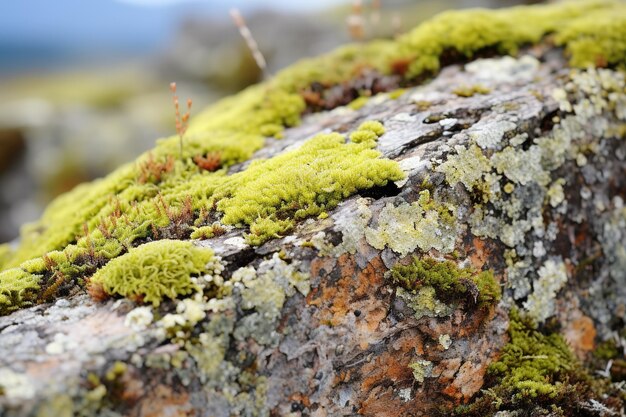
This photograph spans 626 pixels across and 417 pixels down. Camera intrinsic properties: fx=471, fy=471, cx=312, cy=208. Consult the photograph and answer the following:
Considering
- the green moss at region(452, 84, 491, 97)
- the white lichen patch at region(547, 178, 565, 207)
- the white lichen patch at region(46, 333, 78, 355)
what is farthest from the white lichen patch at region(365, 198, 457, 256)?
the white lichen patch at region(46, 333, 78, 355)

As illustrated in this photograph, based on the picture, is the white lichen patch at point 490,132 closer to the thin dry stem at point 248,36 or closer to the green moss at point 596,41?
the green moss at point 596,41

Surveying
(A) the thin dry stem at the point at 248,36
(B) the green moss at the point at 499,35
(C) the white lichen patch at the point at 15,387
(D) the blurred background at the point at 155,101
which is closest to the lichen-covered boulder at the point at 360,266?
(C) the white lichen patch at the point at 15,387

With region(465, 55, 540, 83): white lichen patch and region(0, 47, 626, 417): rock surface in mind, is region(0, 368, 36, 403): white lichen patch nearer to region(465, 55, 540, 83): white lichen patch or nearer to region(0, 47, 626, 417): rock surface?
region(0, 47, 626, 417): rock surface

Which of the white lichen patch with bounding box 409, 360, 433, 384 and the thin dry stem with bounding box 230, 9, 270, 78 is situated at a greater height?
the thin dry stem with bounding box 230, 9, 270, 78

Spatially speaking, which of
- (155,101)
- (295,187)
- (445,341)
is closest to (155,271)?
(295,187)

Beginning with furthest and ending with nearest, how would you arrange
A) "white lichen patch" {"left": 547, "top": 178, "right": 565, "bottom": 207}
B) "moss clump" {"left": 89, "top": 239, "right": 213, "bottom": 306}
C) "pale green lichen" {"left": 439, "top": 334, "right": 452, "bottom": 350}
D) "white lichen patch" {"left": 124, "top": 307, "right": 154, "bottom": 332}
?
"white lichen patch" {"left": 547, "top": 178, "right": 565, "bottom": 207}
"pale green lichen" {"left": 439, "top": 334, "right": 452, "bottom": 350}
"moss clump" {"left": 89, "top": 239, "right": 213, "bottom": 306}
"white lichen patch" {"left": 124, "top": 307, "right": 154, "bottom": 332}

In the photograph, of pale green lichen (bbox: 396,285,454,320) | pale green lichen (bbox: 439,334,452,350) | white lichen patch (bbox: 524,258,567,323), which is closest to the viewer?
pale green lichen (bbox: 396,285,454,320)
